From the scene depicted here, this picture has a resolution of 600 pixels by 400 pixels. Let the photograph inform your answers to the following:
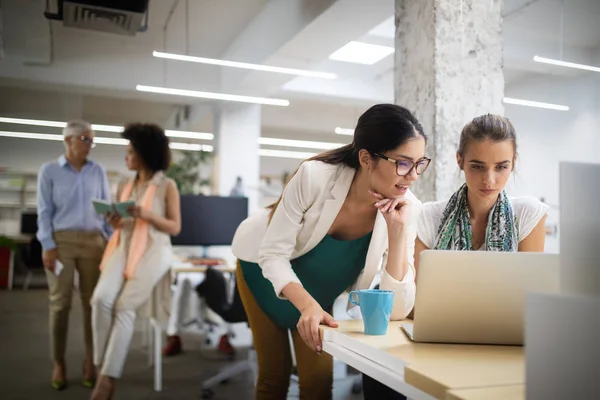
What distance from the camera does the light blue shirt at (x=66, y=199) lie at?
288 cm

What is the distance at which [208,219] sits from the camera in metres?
3.90

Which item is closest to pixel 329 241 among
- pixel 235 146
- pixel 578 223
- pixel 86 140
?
pixel 578 223

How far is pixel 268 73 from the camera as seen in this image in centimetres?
539

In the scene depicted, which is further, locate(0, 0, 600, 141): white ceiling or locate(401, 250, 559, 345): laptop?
locate(0, 0, 600, 141): white ceiling

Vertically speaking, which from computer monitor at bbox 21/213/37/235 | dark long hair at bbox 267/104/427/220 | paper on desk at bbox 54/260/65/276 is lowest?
paper on desk at bbox 54/260/65/276

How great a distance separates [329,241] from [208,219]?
257 cm

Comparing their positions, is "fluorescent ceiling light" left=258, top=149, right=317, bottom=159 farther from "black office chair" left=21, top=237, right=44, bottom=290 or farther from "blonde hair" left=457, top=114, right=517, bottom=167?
"blonde hair" left=457, top=114, right=517, bottom=167

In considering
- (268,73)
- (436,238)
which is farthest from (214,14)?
(436,238)

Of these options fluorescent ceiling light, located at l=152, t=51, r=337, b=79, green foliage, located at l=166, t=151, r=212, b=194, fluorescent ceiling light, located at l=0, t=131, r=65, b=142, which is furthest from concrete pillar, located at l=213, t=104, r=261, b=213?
fluorescent ceiling light, located at l=0, t=131, r=65, b=142

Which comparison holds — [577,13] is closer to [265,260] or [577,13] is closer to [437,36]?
[437,36]

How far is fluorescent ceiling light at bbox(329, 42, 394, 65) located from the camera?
18.5 feet

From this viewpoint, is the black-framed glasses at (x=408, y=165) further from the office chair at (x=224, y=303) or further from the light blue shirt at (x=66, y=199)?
the light blue shirt at (x=66, y=199)

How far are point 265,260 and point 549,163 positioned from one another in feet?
21.4

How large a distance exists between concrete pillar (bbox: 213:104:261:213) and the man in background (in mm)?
3935
